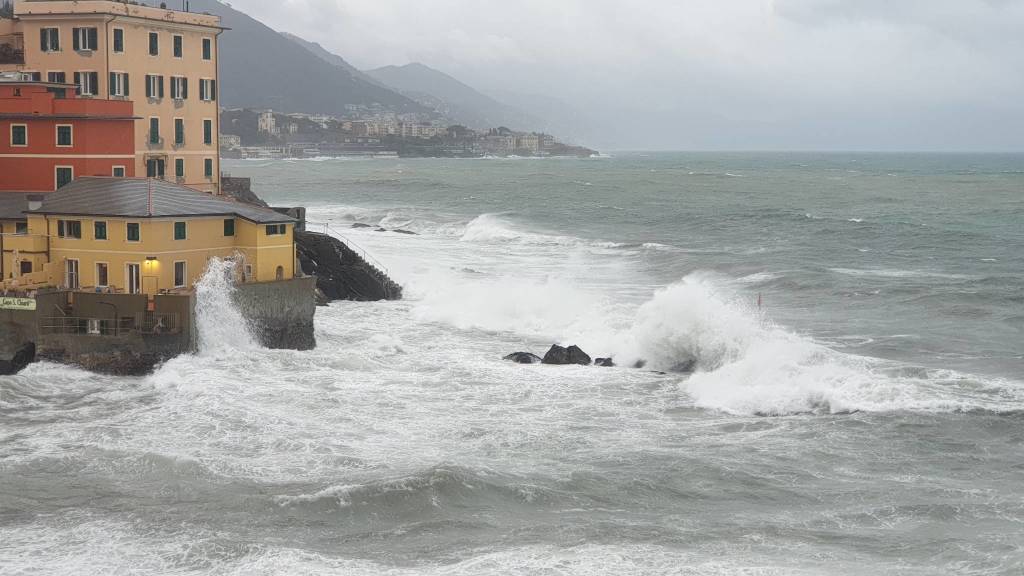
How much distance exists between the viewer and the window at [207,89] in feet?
149

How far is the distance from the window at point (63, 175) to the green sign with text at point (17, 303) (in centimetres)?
707

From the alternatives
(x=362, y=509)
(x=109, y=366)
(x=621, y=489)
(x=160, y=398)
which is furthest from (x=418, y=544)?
(x=109, y=366)

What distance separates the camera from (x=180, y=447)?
24672 mm

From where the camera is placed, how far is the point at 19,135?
123ft

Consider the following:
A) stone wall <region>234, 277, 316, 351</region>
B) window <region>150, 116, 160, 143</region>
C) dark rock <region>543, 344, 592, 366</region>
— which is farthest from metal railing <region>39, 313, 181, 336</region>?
window <region>150, 116, 160, 143</region>

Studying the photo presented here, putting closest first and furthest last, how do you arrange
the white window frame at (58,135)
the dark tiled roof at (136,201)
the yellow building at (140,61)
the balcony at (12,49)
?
1. the dark tiled roof at (136,201)
2. the white window frame at (58,135)
3. the yellow building at (140,61)
4. the balcony at (12,49)

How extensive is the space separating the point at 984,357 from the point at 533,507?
67.0 ft

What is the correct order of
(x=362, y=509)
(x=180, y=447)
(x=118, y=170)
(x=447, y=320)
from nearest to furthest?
(x=362, y=509), (x=180, y=447), (x=118, y=170), (x=447, y=320)

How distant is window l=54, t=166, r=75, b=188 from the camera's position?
1491 inches

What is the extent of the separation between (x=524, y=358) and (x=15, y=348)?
13704mm

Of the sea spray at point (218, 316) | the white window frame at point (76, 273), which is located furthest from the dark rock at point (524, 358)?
the white window frame at point (76, 273)

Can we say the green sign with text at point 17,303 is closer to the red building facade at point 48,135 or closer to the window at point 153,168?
the red building facade at point 48,135

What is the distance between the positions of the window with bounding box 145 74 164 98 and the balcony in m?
4.95

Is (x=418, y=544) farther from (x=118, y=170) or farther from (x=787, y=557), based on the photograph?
(x=118, y=170)
